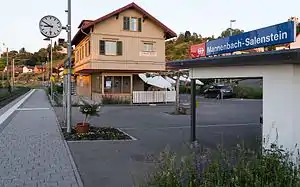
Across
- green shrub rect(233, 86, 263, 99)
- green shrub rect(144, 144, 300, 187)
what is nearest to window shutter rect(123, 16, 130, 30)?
green shrub rect(233, 86, 263, 99)

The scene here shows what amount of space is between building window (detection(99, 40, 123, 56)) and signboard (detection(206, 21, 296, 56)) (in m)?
22.4

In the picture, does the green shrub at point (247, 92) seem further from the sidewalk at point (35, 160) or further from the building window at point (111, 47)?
the sidewalk at point (35, 160)

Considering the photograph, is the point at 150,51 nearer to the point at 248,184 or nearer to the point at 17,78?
the point at 248,184

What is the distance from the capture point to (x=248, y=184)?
4.57 m

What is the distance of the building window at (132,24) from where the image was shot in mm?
32594

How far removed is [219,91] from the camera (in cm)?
4206

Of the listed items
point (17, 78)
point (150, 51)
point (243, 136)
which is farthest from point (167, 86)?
point (17, 78)

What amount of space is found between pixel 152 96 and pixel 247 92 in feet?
48.0

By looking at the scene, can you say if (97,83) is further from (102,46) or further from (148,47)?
(148,47)

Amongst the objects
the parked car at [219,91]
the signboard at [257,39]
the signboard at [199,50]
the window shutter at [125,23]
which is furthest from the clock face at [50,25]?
the parked car at [219,91]

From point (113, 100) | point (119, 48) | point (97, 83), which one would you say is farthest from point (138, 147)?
point (97, 83)

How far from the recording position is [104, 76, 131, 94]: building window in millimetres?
32691

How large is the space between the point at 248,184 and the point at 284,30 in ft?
11.6

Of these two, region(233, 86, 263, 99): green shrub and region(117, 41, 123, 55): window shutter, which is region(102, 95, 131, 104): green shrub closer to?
region(117, 41, 123, 55): window shutter
